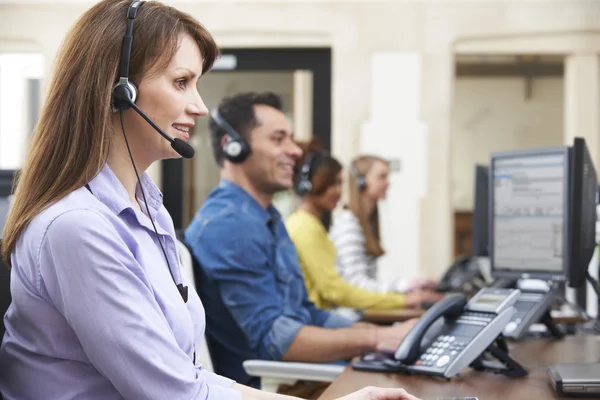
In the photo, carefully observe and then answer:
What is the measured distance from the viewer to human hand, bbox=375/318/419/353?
1977mm

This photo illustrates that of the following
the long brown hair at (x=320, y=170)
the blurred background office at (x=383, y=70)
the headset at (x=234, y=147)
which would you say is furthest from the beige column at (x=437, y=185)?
the headset at (x=234, y=147)

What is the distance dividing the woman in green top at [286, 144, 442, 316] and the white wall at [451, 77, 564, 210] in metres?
7.37

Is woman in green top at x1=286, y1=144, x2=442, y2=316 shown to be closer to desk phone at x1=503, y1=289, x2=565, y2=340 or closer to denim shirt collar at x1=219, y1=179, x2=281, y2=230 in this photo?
denim shirt collar at x1=219, y1=179, x2=281, y2=230

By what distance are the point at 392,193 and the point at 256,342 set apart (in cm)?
420

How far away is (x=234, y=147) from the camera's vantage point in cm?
247

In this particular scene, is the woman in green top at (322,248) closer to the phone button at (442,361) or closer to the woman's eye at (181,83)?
the phone button at (442,361)

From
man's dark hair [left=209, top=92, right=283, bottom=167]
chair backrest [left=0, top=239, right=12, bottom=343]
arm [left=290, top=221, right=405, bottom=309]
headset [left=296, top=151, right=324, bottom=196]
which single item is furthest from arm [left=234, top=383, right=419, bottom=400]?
headset [left=296, top=151, right=324, bottom=196]

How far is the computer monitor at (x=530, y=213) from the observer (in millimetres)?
2229

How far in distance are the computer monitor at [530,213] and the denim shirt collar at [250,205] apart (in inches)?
26.8

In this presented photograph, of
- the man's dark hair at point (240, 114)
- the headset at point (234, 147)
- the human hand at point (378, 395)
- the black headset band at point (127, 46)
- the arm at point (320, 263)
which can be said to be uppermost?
the black headset band at point (127, 46)

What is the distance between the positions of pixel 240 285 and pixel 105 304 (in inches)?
43.5

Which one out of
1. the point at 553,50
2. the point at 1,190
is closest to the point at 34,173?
the point at 1,190

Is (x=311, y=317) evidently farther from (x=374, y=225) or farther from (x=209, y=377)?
(x=374, y=225)

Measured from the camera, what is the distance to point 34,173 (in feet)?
3.82
